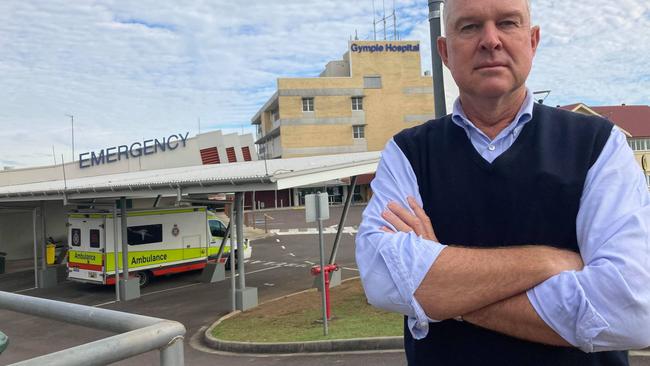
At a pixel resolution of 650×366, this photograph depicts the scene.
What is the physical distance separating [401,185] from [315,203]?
7.60 metres

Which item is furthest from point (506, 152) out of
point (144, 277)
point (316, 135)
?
point (316, 135)

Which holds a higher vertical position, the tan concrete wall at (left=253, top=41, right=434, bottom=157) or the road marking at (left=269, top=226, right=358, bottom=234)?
the tan concrete wall at (left=253, top=41, right=434, bottom=157)

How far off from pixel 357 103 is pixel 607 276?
185 ft

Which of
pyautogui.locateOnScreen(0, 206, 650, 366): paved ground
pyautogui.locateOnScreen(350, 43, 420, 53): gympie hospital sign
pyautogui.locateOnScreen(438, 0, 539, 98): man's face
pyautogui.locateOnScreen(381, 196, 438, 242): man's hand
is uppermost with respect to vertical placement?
pyautogui.locateOnScreen(350, 43, 420, 53): gympie hospital sign

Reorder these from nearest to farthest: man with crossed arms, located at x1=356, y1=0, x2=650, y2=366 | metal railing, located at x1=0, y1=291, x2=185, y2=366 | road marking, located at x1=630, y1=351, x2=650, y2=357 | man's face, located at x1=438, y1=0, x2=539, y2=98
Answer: metal railing, located at x1=0, y1=291, x2=185, y2=366
man with crossed arms, located at x1=356, y1=0, x2=650, y2=366
man's face, located at x1=438, y1=0, x2=539, y2=98
road marking, located at x1=630, y1=351, x2=650, y2=357

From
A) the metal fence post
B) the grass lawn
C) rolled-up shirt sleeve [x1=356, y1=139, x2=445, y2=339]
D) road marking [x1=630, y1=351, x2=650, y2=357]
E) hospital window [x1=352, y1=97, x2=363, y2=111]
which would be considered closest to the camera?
the metal fence post

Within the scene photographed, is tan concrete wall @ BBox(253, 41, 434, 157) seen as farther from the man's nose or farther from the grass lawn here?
the man's nose

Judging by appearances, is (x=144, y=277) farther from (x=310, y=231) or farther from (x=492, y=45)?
(x=310, y=231)

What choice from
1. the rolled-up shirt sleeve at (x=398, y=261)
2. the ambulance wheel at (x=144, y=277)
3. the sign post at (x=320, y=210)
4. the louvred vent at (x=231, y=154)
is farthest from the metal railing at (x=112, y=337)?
the louvred vent at (x=231, y=154)

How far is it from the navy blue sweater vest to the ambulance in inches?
580

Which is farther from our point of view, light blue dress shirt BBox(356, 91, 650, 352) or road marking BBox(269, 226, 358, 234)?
road marking BBox(269, 226, 358, 234)

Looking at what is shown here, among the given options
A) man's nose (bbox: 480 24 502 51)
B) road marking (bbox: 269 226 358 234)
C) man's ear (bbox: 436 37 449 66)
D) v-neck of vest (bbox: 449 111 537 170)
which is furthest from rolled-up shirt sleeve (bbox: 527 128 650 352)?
road marking (bbox: 269 226 358 234)

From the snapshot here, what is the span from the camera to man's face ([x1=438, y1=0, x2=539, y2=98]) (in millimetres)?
1688

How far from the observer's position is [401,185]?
1.81 meters
